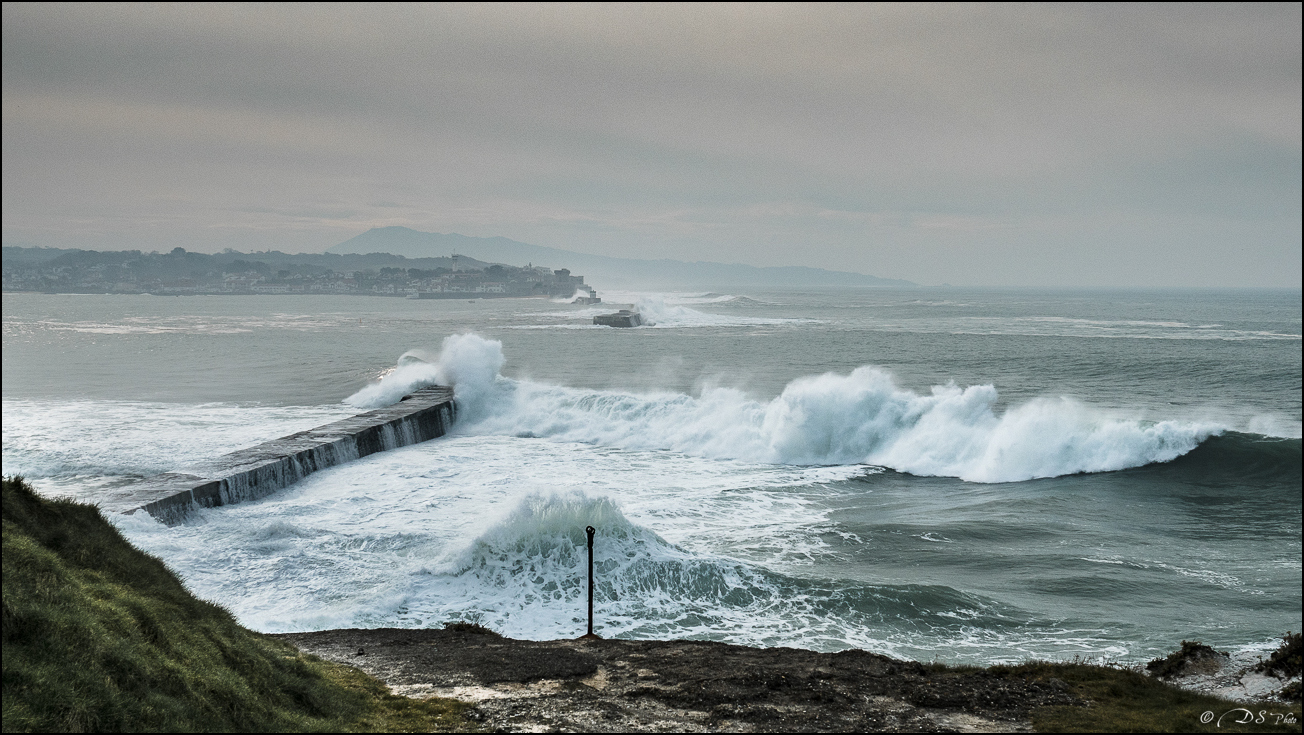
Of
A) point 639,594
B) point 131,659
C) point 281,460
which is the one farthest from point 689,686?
point 281,460

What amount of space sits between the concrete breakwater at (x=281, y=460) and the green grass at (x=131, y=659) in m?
7.68

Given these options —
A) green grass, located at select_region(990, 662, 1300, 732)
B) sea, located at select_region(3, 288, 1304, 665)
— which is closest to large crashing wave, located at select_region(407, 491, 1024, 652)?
sea, located at select_region(3, 288, 1304, 665)

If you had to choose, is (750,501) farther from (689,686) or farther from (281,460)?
(281,460)

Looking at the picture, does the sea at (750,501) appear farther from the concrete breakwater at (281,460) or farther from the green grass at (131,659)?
the green grass at (131,659)

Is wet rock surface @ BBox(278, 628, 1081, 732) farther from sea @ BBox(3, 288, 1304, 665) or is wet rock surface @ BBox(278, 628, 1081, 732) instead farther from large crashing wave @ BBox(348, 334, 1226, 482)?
large crashing wave @ BBox(348, 334, 1226, 482)

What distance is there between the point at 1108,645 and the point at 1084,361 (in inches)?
1529

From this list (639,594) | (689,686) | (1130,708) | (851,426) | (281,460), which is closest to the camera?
(1130,708)

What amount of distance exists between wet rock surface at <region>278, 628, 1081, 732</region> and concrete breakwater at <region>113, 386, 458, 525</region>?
7.47 metres

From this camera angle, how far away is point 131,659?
5.31 meters

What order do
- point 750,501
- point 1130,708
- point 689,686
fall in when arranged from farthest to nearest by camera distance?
point 750,501
point 689,686
point 1130,708

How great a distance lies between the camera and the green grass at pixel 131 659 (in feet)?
15.4

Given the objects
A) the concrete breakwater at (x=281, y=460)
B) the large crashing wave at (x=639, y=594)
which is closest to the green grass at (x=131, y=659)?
the large crashing wave at (x=639, y=594)

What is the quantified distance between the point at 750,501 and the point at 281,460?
443 inches

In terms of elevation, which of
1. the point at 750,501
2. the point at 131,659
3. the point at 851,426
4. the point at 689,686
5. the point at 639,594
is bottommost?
the point at 639,594
